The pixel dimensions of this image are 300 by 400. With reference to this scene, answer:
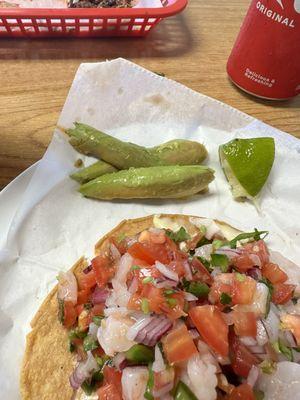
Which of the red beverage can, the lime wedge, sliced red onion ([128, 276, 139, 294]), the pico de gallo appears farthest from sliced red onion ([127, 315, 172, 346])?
the red beverage can

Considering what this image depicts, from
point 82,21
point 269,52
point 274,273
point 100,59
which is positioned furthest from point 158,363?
point 82,21

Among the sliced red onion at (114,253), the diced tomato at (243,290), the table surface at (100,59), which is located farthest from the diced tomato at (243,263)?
the table surface at (100,59)

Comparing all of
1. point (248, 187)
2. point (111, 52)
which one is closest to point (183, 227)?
point (248, 187)

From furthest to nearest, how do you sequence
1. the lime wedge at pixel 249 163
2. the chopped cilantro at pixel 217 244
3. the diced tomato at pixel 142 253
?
the lime wedge at pixel 249 163 → the chopped cilantro at pixel 217 244 → the diced tomato at pixel 142 253

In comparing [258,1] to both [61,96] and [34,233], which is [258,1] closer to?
[61,96]

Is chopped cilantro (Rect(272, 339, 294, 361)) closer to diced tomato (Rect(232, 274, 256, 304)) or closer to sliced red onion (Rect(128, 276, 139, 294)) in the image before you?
diced tomato (Rect(232, 274, 256, 304))

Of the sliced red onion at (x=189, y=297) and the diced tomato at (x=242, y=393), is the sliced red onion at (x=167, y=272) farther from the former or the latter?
the diced tomato at (x=242, y=393)

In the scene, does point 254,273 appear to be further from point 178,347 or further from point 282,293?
point 178,347
